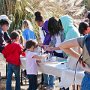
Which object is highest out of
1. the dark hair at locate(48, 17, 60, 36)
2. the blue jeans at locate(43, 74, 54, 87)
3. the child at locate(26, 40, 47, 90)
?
the dark hair at locate(48, 17, 60, 36)

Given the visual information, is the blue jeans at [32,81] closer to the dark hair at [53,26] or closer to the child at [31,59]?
the child at [31,59]

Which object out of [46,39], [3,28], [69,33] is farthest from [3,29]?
[69,33]

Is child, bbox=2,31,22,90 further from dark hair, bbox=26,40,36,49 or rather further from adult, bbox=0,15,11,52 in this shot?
adult, bbox=0,15,11,52

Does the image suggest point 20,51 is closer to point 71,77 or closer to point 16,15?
point 71,77

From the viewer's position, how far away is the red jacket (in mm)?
6402

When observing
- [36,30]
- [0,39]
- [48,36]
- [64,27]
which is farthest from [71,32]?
[36,30]

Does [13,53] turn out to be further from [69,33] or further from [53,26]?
[69,33]

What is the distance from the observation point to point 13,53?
6.45m

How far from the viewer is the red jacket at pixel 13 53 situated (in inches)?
252

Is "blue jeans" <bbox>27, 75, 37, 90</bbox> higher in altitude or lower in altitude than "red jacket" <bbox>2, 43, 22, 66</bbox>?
lower

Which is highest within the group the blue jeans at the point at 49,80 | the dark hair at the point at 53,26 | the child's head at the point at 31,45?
the dark hair at the point at 53,26

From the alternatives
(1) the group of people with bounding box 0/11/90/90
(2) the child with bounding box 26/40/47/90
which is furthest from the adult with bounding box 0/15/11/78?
(2) the child with bounding box 26/40/47/90

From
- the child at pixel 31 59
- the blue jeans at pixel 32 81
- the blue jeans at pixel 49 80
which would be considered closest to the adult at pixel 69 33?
the child at pixel 31 59

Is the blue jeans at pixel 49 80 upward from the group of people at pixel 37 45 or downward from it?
downward
